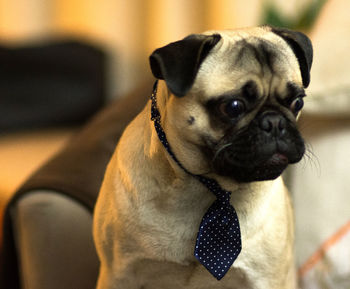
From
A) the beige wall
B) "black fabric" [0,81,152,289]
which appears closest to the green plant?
the beige wall

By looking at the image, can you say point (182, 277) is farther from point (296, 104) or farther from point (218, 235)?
point (296, 104)

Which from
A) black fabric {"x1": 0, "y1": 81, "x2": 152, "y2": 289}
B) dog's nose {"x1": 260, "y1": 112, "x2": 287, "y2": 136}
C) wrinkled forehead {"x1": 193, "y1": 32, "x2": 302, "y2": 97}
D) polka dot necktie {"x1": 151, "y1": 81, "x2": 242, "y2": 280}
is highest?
wrinkled forehead {"x1": 193, "y1": 32, "x2": 302, "y2": 97}

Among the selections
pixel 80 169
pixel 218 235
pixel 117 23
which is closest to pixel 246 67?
pixel 218 235

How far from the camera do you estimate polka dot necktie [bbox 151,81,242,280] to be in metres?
1.04

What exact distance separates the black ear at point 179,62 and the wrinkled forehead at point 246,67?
1.0 inches

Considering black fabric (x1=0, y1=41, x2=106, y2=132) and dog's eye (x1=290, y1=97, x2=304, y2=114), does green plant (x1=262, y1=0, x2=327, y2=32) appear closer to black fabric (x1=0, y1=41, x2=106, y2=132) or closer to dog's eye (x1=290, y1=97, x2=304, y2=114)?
black fabric (x1=0, y1=41, x2=106, y2=132)

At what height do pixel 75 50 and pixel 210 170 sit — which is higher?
pixel 210 170

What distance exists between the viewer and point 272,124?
0.94m

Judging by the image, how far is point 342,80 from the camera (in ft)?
4.52

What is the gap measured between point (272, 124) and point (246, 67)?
91mm

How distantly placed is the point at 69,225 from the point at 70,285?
0.13m

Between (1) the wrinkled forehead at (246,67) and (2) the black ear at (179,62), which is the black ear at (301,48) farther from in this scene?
(2) the black ear at (179,62)

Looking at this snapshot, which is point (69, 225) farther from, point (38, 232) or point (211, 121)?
point (211, 121)

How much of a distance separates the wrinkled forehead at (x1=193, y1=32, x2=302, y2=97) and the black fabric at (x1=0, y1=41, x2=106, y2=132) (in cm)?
169
